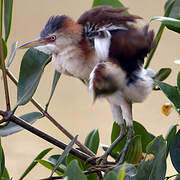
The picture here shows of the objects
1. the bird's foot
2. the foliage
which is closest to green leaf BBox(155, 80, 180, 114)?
the foliage

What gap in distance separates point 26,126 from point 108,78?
122 millimetres

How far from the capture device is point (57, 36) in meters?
0.53

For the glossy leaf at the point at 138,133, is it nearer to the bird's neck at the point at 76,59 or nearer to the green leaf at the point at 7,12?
the bird's neck at the point at 76,59

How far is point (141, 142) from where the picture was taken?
52cm

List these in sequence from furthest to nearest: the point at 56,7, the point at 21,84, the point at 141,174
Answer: the point at 56,7 → the point at 21,84 → the point at 141,174

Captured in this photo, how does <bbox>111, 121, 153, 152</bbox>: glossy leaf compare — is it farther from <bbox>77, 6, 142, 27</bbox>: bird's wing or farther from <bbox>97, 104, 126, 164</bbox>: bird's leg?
<bbox>77, 6, 142, 27</bbox>: bird's wing

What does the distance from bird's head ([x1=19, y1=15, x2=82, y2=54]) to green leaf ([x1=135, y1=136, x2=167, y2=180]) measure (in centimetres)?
21

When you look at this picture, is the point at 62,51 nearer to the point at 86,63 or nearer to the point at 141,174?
the point at 86,63

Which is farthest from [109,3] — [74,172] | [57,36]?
[74,172]

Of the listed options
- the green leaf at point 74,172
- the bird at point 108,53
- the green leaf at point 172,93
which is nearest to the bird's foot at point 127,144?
the bird at point 108,53

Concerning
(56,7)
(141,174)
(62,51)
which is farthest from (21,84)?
(56,7)

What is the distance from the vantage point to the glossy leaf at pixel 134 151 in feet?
1.58

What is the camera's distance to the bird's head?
51 cm

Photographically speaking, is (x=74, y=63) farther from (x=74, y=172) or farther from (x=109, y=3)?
(x=74, y=172)
